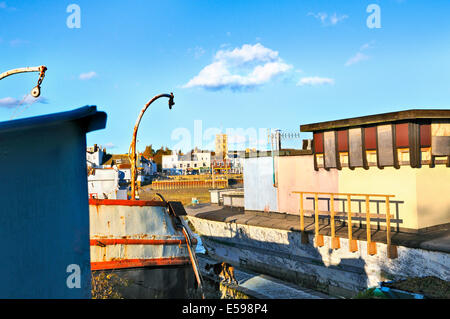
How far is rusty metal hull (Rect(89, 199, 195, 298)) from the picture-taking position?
9.62 metres

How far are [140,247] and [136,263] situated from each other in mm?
434

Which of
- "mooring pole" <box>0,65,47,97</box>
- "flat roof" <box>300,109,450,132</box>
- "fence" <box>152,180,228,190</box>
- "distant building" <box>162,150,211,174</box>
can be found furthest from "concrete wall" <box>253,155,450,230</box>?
"distant building" <box>162,150,211,174</box>

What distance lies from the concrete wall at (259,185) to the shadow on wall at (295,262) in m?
1.99

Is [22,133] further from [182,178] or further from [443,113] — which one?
[182,178]

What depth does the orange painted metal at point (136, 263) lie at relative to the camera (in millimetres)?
9500

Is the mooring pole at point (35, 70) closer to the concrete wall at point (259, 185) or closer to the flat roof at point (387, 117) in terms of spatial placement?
the flat roof at point (387, 117)

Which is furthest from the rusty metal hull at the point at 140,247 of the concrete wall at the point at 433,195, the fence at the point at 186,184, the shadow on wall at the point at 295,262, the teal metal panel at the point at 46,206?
the fence at the point at 186,184

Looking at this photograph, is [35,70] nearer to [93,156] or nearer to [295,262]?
[295,262]

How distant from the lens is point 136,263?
984cm

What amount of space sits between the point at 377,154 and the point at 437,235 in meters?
3.49

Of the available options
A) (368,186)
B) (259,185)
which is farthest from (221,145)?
(368,186)

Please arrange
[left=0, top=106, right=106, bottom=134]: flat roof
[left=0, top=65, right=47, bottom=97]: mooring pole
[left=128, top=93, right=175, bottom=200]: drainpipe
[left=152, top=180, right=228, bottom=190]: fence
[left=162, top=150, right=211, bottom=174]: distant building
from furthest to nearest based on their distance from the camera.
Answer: [left=162, top=150, right=211, bottom=174]: distant building → [left=152, top=180, right=228, bottom=190]: fence → [left=128, top=93, right=175, bottom=200]: drainpipe → [left=0, top=65, right=47, bottom=97]: mooring pole → [left=0, top=106, right=106, bottom=134]: flat roof

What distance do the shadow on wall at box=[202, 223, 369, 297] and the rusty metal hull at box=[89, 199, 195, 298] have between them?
6238mm

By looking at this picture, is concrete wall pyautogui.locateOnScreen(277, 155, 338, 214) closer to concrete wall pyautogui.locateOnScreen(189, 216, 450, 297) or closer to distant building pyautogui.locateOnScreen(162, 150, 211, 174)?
concrete wall pyautogui.locateOnScreen(189, 216, 450, 297)
